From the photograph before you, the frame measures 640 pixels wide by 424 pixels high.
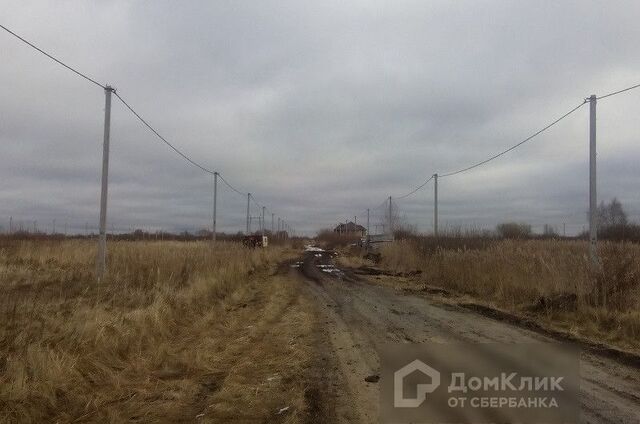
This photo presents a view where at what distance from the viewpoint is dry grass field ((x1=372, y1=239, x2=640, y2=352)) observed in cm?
1048

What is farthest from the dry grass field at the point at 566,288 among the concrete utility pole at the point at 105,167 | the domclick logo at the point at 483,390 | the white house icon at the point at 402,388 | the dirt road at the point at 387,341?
the concrete utility pole at the point at 105,167

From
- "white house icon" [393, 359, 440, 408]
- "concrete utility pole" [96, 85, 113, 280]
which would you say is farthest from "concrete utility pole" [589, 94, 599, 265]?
"concrete utility pole" [96, 85, 113, 280]

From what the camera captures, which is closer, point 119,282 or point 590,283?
point 590,283

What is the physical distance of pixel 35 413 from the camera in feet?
18.0

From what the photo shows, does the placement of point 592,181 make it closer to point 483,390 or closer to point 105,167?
point 483,390

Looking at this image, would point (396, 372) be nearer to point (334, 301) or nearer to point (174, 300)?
point (174, 300)

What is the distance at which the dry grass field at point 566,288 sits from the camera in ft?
34.4

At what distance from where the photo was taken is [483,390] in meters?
4.32

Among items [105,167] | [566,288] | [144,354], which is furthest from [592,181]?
[105,167]

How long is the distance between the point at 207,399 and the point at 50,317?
376 centimetres

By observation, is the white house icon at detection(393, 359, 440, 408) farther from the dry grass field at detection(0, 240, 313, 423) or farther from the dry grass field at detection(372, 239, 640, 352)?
the dry grass field at detection(372, 239, 640, 352)

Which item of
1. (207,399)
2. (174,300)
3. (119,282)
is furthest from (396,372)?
(119,282)

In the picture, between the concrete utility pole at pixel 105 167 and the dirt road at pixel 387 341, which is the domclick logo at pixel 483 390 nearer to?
the dirt road at pixel 387 341

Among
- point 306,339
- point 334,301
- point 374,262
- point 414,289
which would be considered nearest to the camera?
point 306,339
